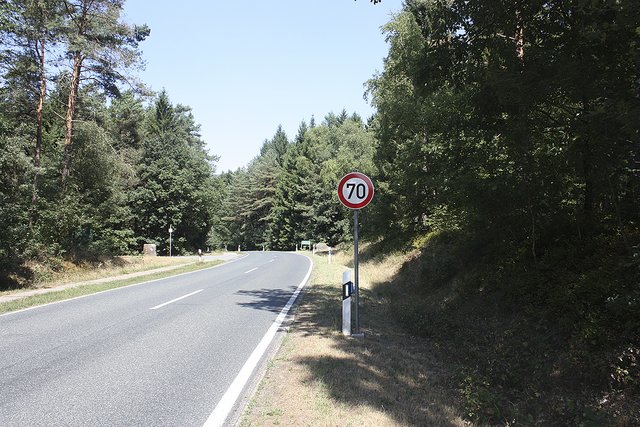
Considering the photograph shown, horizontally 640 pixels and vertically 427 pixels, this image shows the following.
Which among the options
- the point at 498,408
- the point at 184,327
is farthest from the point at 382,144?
the point at 498,408

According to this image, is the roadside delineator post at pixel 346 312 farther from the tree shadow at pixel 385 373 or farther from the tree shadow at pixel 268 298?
the tree shadow at pixel 268 298

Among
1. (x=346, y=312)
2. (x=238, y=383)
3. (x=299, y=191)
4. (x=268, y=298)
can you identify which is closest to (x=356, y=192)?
(x=346, y=312)

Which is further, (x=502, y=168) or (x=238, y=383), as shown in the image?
(x=502, y=168)

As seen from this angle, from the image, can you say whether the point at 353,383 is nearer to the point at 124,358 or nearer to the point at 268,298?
the point at 124,358

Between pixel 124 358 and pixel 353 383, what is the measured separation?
10.7 ft

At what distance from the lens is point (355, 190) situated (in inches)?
299

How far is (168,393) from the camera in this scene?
462 cm

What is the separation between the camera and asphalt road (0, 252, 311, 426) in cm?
414

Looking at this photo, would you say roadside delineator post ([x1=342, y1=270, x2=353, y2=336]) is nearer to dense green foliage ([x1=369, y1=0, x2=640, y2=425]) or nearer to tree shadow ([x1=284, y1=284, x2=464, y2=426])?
tree shadow ([x1=284, y1=284, x2=464, y2=426])

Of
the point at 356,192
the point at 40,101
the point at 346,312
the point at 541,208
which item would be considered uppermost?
the point at 40,101

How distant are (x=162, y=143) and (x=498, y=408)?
49.1 meters

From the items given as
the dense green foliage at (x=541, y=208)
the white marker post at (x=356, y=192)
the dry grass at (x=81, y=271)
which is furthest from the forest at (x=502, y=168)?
the white marker post at (x=356, y=192)

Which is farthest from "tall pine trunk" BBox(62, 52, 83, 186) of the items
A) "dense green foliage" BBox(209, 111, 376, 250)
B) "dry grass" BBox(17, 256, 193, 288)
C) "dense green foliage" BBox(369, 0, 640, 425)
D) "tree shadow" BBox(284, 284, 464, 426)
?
"dense green foliage" BBox(209, 111, 376, 250)

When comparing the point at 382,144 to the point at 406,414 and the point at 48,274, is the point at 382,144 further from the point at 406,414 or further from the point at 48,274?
the point at 406,414
